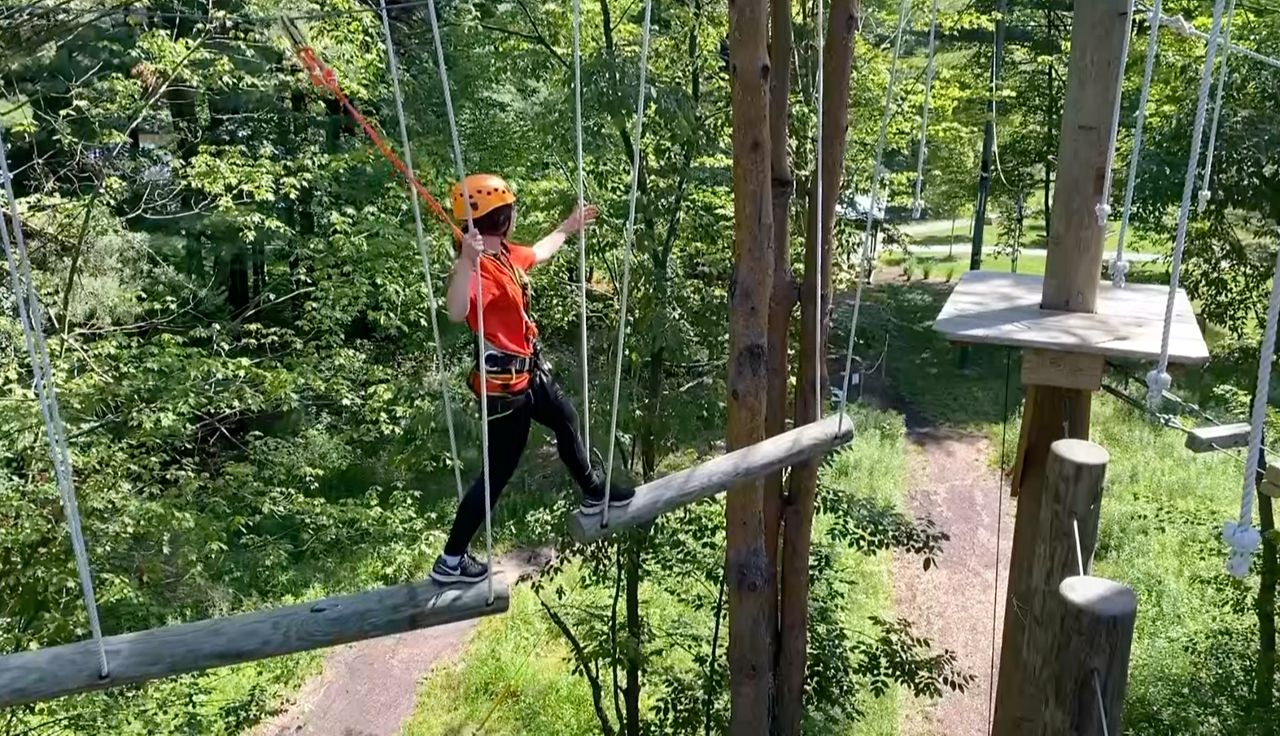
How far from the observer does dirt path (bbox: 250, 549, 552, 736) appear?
20.5 feet

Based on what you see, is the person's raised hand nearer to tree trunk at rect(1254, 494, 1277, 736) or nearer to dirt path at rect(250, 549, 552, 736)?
tree trunk at rect(1254, 494, 1277, 736)

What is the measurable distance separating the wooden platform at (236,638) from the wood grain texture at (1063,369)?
1.24 meters

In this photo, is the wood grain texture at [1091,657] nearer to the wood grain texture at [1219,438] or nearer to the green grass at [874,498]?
the wood grain texture at [1219,438]

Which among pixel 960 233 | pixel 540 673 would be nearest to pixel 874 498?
pixel 540 673

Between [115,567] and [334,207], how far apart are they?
3213 millimetres

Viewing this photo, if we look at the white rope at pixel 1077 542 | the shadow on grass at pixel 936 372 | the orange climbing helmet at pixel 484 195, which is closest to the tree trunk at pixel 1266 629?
the white rope at pixel 1077 542

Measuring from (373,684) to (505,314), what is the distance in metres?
5.45

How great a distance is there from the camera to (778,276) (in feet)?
10.8

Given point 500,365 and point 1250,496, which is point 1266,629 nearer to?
point 1250,496

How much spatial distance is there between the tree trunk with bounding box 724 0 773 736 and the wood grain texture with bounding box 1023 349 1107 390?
896 millimetres

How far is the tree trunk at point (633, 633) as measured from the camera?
14.3 feet

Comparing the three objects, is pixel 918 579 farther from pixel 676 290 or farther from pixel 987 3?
pixel 987 3

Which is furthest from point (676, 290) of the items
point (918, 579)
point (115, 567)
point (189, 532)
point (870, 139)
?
point (918, 579)

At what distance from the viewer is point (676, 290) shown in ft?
13.9
